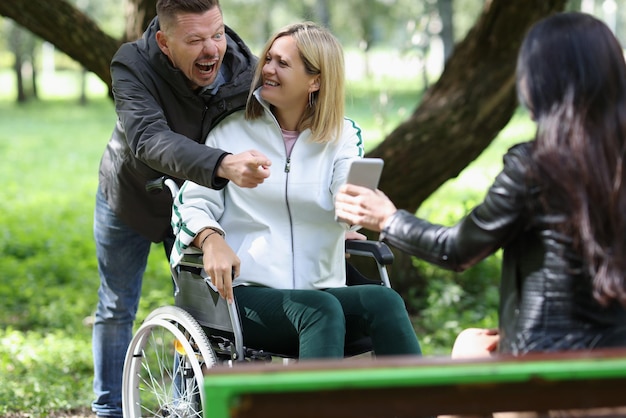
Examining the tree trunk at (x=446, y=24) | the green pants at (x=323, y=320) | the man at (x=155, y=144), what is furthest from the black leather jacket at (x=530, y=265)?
the tree trunk at (x=446, y=24)

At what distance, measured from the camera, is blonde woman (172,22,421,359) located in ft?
10.3

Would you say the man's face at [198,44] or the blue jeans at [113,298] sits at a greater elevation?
the man's face at [198,44]

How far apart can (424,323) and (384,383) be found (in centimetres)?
436

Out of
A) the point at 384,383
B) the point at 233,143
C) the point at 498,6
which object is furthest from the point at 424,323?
the point at 384,383

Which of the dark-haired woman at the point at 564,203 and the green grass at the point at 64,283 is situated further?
the green grass at the point at 64,283

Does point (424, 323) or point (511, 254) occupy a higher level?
point (511, 254)

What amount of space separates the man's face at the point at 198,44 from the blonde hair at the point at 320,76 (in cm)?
20

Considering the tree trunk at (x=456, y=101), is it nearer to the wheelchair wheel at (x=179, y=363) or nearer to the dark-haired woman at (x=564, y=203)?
the wheelchair wheel at (x=179, y=363)

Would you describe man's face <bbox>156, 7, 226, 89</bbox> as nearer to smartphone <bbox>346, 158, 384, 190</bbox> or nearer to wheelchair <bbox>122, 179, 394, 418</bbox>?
wheelchair <bbox>122, 179, 394, 418</bbox>

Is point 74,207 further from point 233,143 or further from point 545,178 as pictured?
point 545,178

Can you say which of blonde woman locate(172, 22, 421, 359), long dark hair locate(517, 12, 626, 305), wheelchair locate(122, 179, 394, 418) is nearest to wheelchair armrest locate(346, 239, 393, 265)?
wheelchair locate(122, 179, 394, 418)

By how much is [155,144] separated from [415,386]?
160 cm

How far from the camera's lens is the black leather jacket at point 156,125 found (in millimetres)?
3113

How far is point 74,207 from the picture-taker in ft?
34.2
